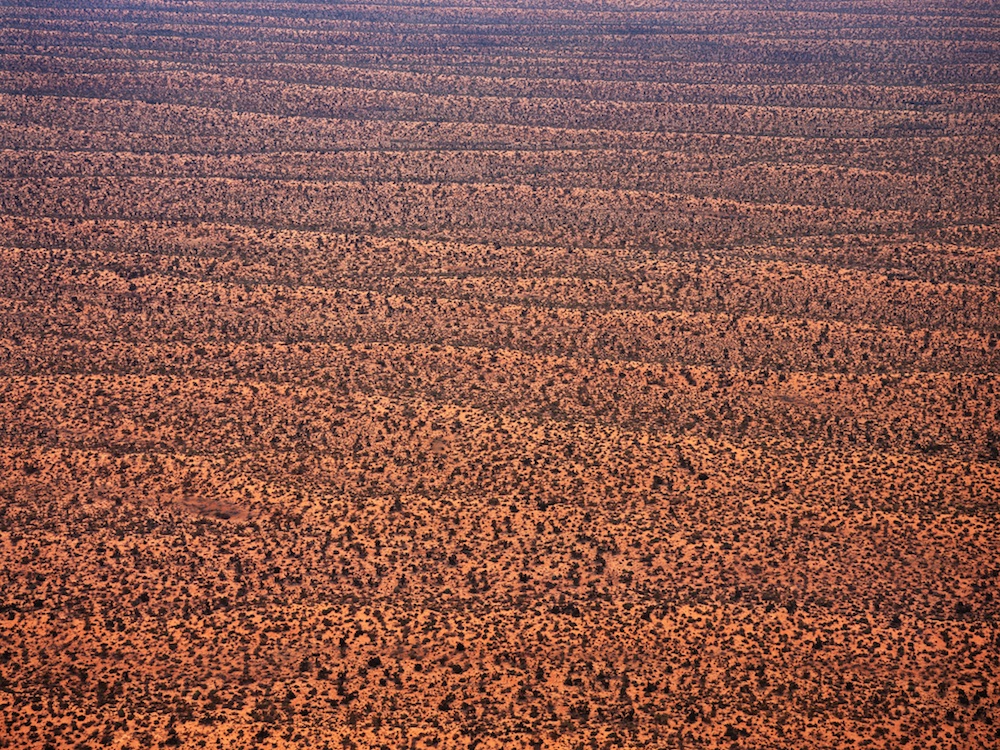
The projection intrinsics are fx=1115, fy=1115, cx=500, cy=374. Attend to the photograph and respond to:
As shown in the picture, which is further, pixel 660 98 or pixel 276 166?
pixel 660 98

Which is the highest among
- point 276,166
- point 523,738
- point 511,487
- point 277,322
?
point 276,166

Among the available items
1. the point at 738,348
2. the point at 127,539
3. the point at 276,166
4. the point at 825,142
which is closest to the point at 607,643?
the point at 127,539

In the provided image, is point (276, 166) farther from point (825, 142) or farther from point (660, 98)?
point (825, 142)

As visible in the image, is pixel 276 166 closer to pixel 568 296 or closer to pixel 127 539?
pixel 568 296

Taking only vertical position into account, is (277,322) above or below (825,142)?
below

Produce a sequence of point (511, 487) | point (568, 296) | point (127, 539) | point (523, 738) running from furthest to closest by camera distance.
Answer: point (568, 296), point (511, 487), point (127, 539), point (523, 738)

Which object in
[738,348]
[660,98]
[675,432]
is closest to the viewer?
[675,432]

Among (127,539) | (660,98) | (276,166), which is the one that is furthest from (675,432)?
(660,98)
